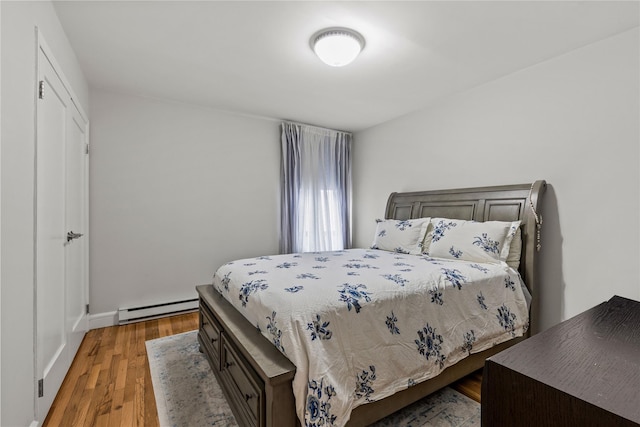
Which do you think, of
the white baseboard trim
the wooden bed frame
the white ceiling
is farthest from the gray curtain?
the white baseboard trim

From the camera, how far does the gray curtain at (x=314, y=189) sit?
4.02 m

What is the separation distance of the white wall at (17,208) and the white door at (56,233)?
0.33ft

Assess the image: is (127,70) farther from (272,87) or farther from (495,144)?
(495,144)

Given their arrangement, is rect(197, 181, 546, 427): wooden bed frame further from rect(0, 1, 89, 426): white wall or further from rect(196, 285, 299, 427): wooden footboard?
rect(0, 1, 89, 426): white wall

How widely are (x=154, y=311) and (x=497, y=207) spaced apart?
11.9 ft

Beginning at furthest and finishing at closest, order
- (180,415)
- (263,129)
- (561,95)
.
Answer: (263,129) → (561,95) → (180,415)

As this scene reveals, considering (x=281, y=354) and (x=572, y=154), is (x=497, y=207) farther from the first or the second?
(x=281, y=354)

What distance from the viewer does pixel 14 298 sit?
1.24 metres

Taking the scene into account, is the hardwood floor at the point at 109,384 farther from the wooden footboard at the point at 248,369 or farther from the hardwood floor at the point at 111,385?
the wooden footboard at the point at 248,369

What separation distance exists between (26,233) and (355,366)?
64.9 inches

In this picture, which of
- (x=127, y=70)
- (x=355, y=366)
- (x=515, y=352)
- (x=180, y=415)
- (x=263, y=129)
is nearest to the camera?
(x=515, y=352)

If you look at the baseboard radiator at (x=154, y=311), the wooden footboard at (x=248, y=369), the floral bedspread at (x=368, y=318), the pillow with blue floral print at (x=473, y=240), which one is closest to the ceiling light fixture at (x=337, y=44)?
the floral bedspread at (x=368, y=318)

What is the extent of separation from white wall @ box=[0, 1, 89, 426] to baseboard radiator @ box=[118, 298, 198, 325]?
1.72 metres

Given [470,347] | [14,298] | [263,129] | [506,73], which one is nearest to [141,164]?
[263,129]
